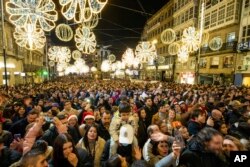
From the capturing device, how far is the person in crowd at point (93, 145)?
4.71m

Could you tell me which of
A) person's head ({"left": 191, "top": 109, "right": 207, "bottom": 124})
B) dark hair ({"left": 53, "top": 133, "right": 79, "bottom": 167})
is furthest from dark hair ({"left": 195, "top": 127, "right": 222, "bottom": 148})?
person's head ({"left": 191, "top": 109, "right": 207, "bottom": 124})

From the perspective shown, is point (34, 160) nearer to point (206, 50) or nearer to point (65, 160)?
point (65, 160)

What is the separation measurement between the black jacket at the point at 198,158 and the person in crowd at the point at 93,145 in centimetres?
186

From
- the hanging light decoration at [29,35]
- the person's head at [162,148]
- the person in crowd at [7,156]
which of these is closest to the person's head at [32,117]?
the person in crowd at [7,156]

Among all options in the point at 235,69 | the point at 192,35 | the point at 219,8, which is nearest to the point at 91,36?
the point at 192,35

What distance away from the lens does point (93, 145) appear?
15.7ft

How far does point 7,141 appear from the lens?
207 inches

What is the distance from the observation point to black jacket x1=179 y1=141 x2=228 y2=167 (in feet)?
10.9

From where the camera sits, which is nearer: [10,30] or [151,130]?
[151,130]

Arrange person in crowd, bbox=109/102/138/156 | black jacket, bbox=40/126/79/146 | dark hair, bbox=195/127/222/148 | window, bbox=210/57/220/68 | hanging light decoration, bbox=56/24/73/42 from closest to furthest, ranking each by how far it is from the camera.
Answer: dark hair, bbox=195/127/222/148 → person in crowd, bbox=109/102/138/156 → black jacket, bbox=40/126/79/146 → hanging light decoration, bbox=56/24/73/42 → window, bbox=210/57/220/68

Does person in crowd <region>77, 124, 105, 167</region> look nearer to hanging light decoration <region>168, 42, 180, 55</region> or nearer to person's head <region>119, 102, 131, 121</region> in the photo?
person's head <region>119, 102, 131, 121</region>

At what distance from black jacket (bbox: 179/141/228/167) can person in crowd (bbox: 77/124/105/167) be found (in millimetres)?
1859

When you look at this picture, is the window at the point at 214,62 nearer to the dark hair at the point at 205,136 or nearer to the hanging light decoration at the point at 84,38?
the hanging light decoration at the point at 84,38

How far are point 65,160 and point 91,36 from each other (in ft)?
48.2
